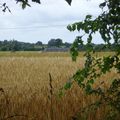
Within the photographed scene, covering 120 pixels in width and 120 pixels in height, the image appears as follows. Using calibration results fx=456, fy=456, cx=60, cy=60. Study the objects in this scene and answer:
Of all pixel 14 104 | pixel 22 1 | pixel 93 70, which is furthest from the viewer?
pixel 14 104

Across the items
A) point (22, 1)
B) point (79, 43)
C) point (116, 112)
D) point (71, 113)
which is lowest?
point (71, 113)

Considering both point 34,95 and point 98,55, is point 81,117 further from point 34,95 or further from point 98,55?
point 34,95

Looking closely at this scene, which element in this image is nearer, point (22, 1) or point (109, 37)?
point (109, 37)

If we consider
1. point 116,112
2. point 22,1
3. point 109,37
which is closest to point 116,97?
point 116,112

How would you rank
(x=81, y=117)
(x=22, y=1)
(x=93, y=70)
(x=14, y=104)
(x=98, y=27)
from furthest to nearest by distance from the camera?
(x=14, y=104) < (x=22, y=1) < (x=81, y=117) < (x=93, y=70) < (x=98, y=27)

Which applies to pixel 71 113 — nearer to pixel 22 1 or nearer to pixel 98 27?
pixel 22 1

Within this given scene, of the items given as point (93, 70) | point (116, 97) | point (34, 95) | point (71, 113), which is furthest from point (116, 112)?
point (34, 95)

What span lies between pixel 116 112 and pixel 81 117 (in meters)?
0.36

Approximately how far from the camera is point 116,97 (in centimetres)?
391

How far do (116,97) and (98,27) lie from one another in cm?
73

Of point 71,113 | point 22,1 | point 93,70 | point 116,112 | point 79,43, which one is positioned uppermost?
point 22,1

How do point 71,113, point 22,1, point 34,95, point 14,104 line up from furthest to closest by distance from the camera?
point 34,95 < point 14,104 < point 71,113 < point 22,1

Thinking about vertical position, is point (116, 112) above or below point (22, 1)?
below

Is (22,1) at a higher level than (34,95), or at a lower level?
higher
